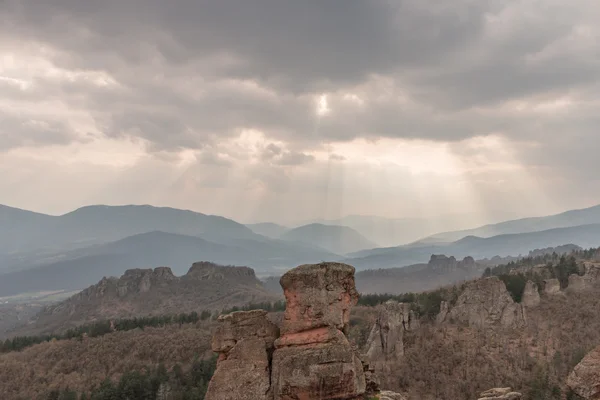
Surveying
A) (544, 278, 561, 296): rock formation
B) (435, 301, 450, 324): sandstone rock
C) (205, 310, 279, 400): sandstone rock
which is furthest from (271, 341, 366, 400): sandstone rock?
(544, 278, 561, 296): rock formation

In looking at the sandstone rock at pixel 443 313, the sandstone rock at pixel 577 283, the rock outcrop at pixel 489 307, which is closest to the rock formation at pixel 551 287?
the sandstone rock at pixel 577 283

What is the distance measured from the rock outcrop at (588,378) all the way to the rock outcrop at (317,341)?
12.0 meters

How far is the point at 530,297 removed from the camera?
80.6 meters

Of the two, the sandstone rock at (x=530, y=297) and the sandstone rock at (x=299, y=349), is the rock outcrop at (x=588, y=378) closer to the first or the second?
the sandstone rock at (x=299, y=349)

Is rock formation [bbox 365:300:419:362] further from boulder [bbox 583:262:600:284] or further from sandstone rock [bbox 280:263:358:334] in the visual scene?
sandstone rock [bbox 280:263:358:334]

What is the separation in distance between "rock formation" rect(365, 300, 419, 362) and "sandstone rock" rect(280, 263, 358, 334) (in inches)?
2061

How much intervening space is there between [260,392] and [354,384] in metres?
5.66

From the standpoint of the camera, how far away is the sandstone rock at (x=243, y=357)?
960 inches

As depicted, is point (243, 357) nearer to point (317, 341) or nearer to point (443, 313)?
point (317, 341)

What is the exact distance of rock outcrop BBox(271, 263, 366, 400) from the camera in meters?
23.5

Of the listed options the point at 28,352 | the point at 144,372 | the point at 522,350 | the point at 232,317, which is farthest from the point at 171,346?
the point at 232,317

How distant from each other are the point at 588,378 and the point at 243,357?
65.4ft

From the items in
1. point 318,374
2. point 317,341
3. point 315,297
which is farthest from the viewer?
point 315,297

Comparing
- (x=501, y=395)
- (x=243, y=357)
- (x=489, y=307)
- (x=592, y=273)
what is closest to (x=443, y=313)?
(x=489, y=307)
